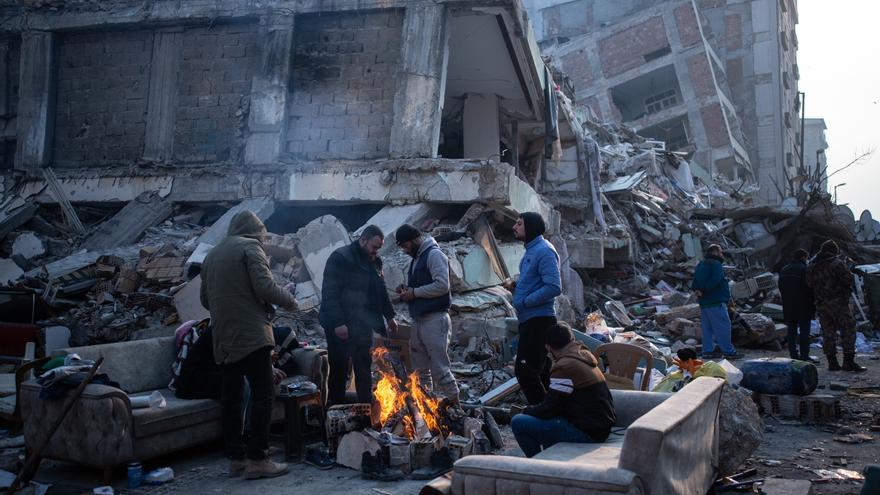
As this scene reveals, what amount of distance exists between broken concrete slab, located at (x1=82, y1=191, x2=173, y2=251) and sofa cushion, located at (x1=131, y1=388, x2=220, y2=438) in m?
7.56

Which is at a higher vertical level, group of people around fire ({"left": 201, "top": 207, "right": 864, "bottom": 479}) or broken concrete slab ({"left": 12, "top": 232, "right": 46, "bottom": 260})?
broken concrete slab ({"left": 12, "top": 232, "right": 46, "bottom": 260})

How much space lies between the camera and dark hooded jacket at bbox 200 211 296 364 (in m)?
4.73

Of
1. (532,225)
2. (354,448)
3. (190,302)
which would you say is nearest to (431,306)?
(532,225)

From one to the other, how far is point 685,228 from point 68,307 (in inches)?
601

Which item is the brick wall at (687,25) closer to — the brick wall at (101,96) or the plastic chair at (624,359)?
the brick wall at (101,96)

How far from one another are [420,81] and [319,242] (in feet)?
12.3

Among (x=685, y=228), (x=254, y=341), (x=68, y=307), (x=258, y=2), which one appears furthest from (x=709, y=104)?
(x=254, y=341)

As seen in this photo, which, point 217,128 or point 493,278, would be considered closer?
point 493,278

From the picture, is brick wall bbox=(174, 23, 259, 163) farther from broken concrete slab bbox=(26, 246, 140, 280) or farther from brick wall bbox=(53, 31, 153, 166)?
broken concrete slab bbox=(26, 246, 140, 280)

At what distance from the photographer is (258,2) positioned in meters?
13.1

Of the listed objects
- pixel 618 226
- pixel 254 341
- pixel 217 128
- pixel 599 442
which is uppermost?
pixel 217 128

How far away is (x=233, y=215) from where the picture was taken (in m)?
11.2

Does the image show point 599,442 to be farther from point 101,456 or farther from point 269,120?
point 269,120

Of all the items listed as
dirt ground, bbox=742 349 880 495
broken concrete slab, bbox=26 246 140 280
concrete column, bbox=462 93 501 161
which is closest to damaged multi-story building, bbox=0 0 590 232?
concrete column, bbox=462 93 501 161
